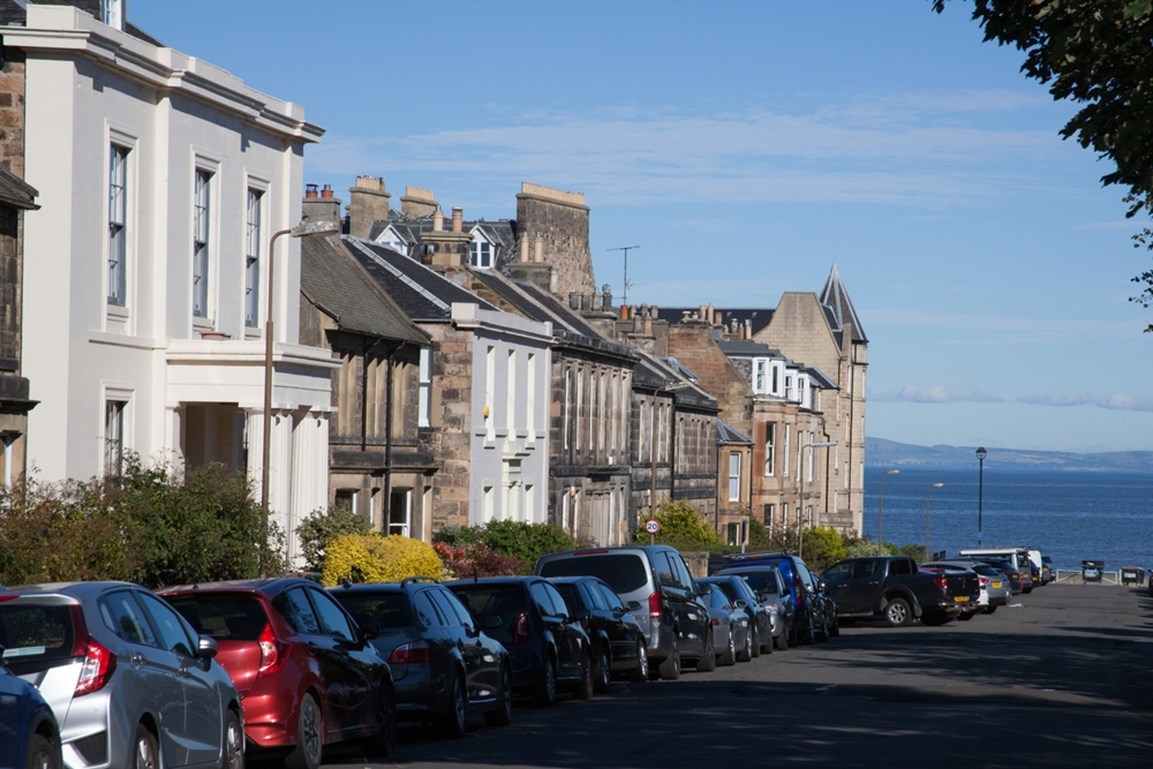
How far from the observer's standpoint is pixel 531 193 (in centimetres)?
8850

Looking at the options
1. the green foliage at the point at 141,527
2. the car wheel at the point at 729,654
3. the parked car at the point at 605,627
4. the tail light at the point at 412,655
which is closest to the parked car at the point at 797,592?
the car wheel at the point at 729,654

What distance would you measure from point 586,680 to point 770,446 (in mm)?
59081

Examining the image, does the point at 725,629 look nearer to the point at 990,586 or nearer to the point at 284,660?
the point at 284,660

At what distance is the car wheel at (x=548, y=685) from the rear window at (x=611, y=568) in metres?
4.36

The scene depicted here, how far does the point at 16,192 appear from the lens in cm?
2419

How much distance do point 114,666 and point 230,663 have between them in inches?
128

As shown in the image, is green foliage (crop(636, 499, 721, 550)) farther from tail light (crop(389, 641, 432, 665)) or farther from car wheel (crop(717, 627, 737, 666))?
tail light (crop(389, 641, 432, 665))

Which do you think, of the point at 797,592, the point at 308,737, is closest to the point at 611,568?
the point at 797,592

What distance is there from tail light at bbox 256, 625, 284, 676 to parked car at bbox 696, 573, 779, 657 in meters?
16.9

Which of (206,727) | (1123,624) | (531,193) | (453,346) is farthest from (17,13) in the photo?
(531,193)

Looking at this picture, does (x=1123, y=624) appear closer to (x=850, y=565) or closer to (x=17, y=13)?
(x=850, y=565)

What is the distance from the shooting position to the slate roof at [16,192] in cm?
2384

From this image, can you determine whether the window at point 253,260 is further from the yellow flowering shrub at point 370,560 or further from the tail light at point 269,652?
the tail light at point 269,652

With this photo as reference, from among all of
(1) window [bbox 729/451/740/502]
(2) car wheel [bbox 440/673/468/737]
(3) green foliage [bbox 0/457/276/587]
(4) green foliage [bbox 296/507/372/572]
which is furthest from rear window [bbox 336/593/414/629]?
(1) window [bbox 729/451/740/502]
